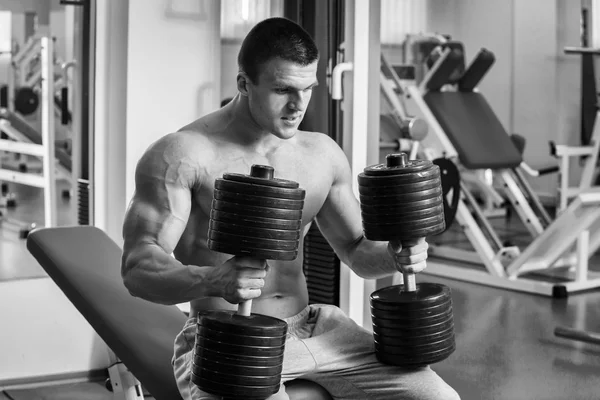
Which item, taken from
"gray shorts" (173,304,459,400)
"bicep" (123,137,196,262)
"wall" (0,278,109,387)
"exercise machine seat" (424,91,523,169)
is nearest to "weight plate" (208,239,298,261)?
"bicep" (123,137,196,262)

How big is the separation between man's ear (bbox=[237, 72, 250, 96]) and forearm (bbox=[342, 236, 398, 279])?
0.44 meters

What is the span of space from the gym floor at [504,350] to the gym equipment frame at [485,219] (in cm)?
40

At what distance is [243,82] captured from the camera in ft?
5.89

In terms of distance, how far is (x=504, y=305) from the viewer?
4328 mm

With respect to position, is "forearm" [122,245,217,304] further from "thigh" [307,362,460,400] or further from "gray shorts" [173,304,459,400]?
"thigh" [307,362,460,400]

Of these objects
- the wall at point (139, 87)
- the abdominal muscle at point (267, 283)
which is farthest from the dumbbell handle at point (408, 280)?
the wall at point (139, 87)

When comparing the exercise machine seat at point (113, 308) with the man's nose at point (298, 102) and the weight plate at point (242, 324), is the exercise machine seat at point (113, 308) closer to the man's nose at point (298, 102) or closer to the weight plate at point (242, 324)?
the weight plate at point (242, 324)

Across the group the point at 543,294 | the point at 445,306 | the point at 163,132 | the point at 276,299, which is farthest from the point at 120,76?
the point at 543,294

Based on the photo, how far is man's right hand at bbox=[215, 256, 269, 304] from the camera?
1512 mm

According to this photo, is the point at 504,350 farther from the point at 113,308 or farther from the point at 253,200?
the point at 253,200

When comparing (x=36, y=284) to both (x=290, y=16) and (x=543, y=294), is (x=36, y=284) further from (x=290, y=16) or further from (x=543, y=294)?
(x=543, y=294)

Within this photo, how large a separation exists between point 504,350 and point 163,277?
2.20 meters

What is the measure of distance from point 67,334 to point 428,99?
9.25 ft

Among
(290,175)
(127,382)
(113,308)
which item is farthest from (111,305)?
(290,175)
